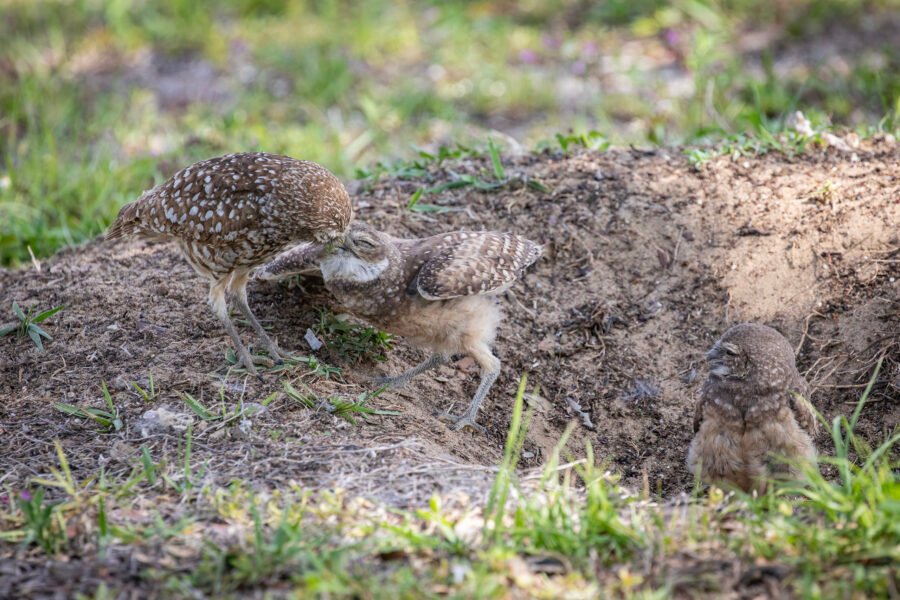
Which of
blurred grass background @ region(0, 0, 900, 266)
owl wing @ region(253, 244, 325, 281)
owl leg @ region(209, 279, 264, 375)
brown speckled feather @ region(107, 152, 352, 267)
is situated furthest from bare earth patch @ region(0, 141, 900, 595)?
blurred grass background @ region(0, 0, 900, 266)

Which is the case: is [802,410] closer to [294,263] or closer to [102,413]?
[294,263]

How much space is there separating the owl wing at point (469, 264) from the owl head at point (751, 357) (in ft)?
4.06

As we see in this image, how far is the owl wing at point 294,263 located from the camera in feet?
17.7

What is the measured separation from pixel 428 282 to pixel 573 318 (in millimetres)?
1178

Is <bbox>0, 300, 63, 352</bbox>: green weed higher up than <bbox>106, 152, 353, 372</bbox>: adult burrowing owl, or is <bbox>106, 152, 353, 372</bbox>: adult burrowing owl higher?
<bbox>106, 152, 353, 372</bbox>: adult burrowing owl

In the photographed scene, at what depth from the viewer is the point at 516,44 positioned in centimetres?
1157

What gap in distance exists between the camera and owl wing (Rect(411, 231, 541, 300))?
527cm

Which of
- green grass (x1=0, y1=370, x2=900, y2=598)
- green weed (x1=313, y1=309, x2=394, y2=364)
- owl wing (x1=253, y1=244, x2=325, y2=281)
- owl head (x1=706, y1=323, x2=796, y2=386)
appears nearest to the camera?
green grass (x1=0, y1=370, x2=900, y2=598)

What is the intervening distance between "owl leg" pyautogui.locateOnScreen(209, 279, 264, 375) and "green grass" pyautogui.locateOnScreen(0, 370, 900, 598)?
1129mm

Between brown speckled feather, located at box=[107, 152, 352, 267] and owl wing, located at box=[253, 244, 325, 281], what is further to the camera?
owl wing, located at box=[253, 244, 325, 281]

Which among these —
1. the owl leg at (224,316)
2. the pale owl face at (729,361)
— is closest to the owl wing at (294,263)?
the owl leg at (224,316)

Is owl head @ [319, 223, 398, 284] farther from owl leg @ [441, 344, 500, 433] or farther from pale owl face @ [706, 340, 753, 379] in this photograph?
pale owl face @ [706, 340, 753, 379]

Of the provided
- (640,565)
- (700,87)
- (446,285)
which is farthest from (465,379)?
(700,87)

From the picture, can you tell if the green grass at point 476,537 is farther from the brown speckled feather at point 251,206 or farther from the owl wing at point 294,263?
the owl wing at point 294,263
